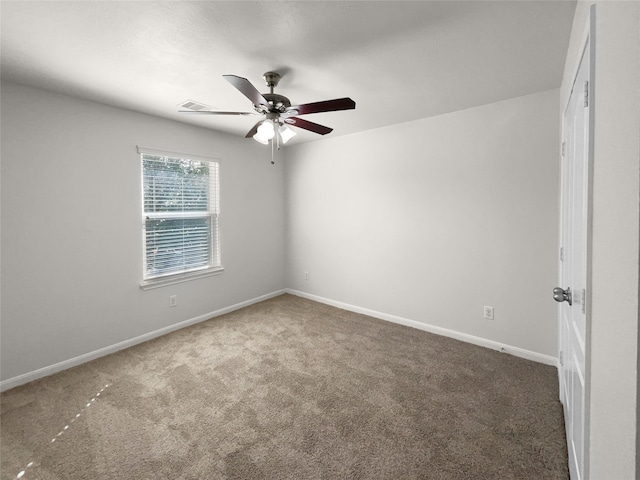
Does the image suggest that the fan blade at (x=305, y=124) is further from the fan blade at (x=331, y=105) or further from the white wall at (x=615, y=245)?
the white wall at (x=615, y=245)

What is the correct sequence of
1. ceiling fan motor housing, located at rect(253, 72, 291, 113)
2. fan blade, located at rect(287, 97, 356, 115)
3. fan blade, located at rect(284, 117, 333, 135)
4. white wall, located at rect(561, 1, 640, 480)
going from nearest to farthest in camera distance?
white wall, located at rect(561, 1, 640, 480) < fan blade, located at rect(287, 97, 356, 115) < ceiling fan motor housing, located at rect(253, 72, 291, 113) < fan blade, located at rect(284, 117, 333, 135)

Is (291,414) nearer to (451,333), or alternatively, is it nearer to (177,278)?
(451,333)

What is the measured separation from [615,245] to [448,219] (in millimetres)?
2663

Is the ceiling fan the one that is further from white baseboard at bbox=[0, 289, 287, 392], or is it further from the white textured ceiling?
white baseboard at bbox=[0, 289, 287, 392]

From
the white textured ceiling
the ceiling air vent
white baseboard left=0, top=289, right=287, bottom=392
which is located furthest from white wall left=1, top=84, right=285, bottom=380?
the ceiling air vent

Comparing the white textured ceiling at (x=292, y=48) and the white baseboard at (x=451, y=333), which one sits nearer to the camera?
the white textured ceiling at (x=292, y=48)

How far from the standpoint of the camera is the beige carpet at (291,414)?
1680 mm

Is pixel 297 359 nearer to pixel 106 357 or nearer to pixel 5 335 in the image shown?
pixel 106 357

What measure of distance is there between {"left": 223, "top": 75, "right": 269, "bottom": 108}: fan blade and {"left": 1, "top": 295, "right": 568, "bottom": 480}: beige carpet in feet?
7.18

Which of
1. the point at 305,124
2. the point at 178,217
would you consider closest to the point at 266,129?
the point at 305,124

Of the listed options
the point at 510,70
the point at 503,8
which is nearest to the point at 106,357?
the point at 503,8

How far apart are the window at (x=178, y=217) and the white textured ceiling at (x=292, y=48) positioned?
798mm

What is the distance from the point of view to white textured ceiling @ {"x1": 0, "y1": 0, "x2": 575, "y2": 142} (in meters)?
1.60

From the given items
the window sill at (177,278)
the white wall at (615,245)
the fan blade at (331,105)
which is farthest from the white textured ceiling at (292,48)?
the window sill at (177,278)
